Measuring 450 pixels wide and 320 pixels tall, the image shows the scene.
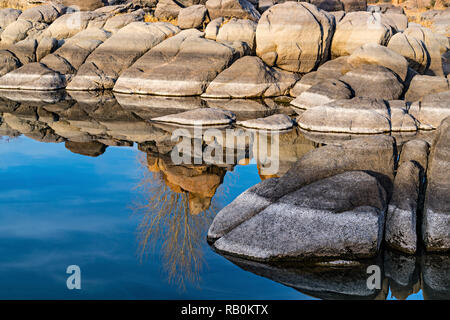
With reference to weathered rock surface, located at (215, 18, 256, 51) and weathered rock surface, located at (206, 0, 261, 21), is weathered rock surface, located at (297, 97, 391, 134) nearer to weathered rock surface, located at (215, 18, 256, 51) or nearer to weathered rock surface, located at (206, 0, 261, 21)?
weathered rock surface, located at (215, 18, 256, 51)

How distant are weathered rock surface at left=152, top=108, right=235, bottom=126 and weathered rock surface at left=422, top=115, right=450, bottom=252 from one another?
7.01m

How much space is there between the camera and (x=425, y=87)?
16219mm

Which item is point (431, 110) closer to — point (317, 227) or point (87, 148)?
point (87, 148)

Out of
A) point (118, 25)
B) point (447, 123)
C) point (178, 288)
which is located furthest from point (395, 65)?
point (178, 288)

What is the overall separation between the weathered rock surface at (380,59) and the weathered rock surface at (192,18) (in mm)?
7173

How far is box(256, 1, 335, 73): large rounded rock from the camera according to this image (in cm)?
1912

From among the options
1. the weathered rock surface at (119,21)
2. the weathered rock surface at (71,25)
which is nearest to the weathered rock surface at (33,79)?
the weathered rock surface at (71,25)

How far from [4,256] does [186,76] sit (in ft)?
40.9

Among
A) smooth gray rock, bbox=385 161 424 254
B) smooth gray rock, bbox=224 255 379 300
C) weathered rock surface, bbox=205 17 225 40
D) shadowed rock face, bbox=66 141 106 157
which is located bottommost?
shadowed rock face, bbox=66 141 106 157

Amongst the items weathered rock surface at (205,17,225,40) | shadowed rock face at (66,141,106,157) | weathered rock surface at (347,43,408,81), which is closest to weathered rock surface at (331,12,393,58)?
weathered rock surface at (347,43,408,81)

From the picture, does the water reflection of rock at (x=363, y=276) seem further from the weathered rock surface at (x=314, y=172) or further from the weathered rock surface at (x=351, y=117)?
the weathered rock surface at (x=351, y=117)

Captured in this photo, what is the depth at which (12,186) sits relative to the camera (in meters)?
9.73

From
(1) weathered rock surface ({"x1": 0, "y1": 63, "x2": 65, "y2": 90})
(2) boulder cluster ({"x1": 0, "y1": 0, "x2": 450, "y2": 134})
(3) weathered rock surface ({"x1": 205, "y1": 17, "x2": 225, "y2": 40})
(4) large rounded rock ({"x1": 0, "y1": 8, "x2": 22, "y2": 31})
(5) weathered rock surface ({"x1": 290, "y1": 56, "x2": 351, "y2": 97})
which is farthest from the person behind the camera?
(4) large rounded rock ({"x1": 0, "y1": 8, "x2": 22, "y2": 31})
